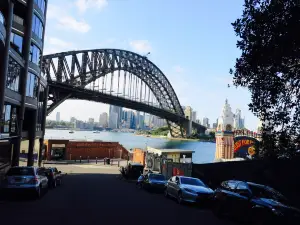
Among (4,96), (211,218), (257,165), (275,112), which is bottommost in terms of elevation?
(211,218)

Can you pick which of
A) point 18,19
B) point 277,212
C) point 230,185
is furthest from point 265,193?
point 18,19

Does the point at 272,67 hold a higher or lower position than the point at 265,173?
higher

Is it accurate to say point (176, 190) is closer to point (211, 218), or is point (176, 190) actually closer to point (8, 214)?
point (211, 218)

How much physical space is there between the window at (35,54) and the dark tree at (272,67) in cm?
2429

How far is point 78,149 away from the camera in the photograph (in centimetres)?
5206

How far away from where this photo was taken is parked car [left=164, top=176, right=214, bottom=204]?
1472 centimetres

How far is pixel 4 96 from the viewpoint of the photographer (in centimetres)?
2347

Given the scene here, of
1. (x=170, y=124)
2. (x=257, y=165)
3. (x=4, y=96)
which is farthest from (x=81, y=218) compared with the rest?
(x=170, y=124)

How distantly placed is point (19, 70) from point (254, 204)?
2282cm

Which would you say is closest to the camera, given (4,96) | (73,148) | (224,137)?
(4,96)

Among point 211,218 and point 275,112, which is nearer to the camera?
point 275,112

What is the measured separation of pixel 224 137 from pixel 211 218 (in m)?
32.8

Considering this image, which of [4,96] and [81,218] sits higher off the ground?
[4,96]

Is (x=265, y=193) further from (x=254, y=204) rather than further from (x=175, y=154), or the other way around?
(x=175, y=154)
